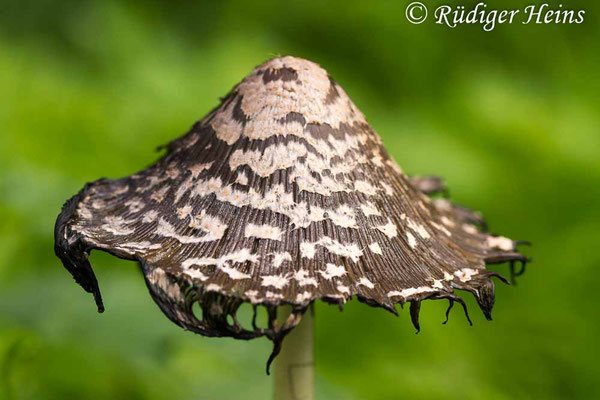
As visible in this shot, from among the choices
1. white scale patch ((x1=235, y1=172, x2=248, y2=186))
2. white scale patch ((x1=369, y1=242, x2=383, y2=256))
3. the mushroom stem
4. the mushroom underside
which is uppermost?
white scale patch ((x1=235, y1=172, x2=248, y2=186))

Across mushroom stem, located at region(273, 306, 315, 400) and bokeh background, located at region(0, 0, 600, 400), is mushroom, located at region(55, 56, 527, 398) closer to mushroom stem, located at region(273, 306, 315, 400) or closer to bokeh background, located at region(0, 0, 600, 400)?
mushroom stem, located at region(273, 306, 315, 400)

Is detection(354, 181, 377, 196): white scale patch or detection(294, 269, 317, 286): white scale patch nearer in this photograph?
detection(294, 269, 317, 286): white scale patch

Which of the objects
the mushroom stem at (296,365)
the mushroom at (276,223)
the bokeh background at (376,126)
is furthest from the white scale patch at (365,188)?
the bokeh background at (376,126)

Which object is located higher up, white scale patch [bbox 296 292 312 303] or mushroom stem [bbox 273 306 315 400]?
white scale patch [bbox 296 292 312 303]

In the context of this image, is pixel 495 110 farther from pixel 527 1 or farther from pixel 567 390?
pixel 567 390

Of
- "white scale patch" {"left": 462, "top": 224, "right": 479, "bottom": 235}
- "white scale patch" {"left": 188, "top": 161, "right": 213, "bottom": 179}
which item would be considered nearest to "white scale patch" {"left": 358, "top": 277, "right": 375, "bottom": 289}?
"white scale patch" {"left": 188, "top": 161, "right": 213, "bottom": 179}

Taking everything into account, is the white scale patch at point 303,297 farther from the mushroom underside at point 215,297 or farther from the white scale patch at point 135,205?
the white scale patch at point 135,205

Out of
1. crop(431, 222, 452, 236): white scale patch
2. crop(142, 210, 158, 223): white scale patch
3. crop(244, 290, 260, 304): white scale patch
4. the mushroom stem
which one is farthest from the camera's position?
the mushroom stem

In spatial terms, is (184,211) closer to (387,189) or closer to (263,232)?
Result: (263,232)
